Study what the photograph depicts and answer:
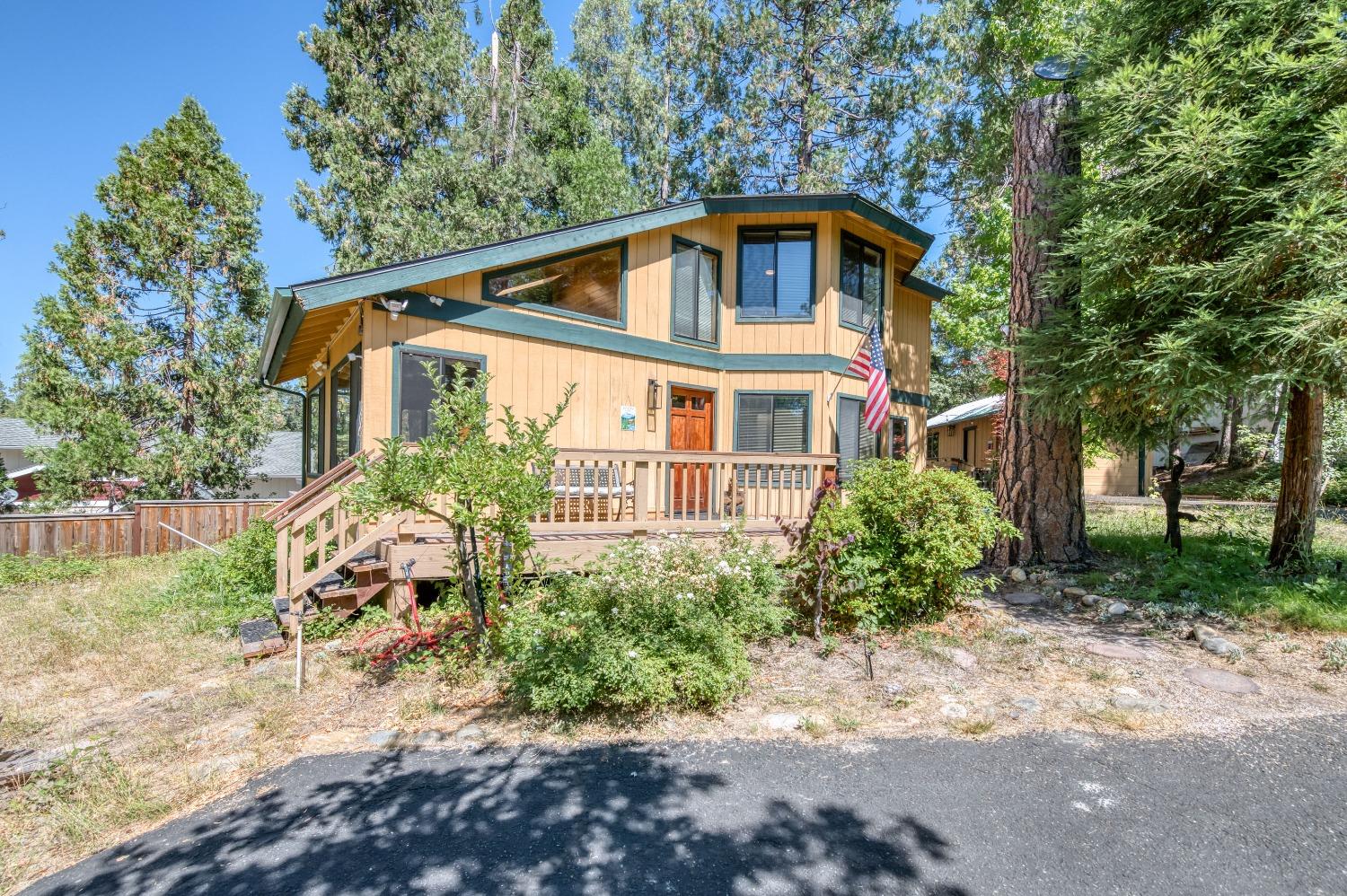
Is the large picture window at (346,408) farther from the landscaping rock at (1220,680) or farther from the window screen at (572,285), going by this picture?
the landscaping rock at (1220,680)

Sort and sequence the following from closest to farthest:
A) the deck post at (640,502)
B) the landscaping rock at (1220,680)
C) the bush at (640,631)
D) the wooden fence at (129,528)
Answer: the bush at (640,631) → the landscaping rock at (1220,680) → the deck post at (640,502) → the wooden fence at (129,528)

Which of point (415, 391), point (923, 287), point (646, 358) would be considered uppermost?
point (923, 287)

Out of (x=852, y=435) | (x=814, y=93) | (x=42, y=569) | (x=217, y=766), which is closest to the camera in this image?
(x=217, y=766)

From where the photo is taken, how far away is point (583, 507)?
6.05 m

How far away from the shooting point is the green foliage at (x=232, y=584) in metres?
6.36

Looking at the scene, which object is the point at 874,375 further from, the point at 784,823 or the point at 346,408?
the point at 346,408

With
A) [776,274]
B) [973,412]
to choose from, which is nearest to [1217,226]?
[776,274]

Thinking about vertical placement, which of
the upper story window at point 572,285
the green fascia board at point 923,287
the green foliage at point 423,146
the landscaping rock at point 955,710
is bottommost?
the landscaping rock at point 955,710

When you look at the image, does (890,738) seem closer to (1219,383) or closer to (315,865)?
(315,865)

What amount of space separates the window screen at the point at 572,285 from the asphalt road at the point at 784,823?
6236 mm

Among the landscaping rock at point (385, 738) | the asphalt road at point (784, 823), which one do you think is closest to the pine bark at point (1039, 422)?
the asphalt road at point (784, 823)

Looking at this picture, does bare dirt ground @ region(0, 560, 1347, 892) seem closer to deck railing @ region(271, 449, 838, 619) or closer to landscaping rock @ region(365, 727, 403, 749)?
landscaping rock @ region(365, 727, 403, 749)

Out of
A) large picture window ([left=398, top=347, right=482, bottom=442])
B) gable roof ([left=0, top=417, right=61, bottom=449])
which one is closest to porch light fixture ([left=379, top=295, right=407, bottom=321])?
large picture window ([left=398, top=347, right=482, bottom=442])

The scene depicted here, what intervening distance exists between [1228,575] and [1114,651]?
2.75m
